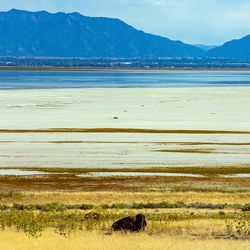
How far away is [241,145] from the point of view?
5497 cm

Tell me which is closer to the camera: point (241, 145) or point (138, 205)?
point (138, 205)

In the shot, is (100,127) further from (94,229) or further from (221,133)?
(94,229)

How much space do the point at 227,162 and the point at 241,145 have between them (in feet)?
29.0

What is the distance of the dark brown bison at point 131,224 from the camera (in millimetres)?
22750

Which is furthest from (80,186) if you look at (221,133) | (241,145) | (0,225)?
(221,133)

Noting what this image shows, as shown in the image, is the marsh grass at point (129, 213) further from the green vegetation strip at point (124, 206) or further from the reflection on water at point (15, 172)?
the reflection on water at point (15, 172)

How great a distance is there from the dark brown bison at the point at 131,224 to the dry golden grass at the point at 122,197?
813 centimetres

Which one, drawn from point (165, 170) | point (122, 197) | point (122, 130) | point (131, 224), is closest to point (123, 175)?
point (165, 170)

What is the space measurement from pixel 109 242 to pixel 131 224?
97.7 inches

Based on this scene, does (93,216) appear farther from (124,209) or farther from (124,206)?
(124,206)

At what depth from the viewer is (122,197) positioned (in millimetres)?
32625

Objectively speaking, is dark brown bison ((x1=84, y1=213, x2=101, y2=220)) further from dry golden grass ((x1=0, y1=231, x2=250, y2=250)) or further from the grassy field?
dry golden grass ((x1=0, y1=231, x2=250, y2=250))

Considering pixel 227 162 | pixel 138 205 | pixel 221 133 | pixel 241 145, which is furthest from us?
pixel 221 133

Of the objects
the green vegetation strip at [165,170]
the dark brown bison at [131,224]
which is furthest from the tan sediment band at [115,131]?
the dark brown bison at [131,224]
